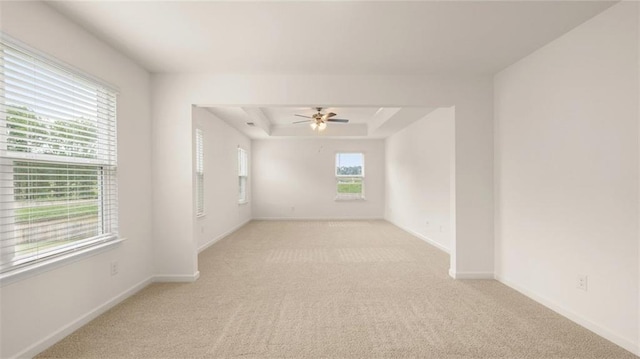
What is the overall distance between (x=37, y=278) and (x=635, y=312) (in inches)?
163

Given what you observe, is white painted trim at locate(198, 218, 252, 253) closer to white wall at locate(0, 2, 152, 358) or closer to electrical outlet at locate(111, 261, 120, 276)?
white wall at locate(0, 2, 152, 358)

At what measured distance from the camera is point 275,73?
3518 millimetres

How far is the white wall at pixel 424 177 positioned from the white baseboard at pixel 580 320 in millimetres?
1394

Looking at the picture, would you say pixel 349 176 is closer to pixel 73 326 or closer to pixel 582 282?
pixel 582 282

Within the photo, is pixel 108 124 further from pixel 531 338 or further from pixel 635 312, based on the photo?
pixel 635 312

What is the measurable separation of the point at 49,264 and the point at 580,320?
413cm

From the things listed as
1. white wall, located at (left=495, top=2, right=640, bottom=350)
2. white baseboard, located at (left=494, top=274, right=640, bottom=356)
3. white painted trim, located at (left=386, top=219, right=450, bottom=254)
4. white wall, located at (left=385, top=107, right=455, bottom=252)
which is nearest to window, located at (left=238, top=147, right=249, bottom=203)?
white wall, located at (left=385, top=107, right=455, bottom=252)

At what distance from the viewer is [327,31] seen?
2539 millimetres

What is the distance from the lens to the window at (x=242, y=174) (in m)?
7.64

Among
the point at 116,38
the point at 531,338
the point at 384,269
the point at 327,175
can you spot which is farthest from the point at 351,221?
the point at 116,38

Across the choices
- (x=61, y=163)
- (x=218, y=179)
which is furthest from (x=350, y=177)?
(x=61, y=163)

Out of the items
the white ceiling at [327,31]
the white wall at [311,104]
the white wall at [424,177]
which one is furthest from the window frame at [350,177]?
the white ceiling at [327,31]

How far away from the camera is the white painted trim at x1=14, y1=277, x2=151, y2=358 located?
2.03 meters

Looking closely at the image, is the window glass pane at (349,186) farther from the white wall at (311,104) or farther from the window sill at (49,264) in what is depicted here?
the window sill at (49,264)
